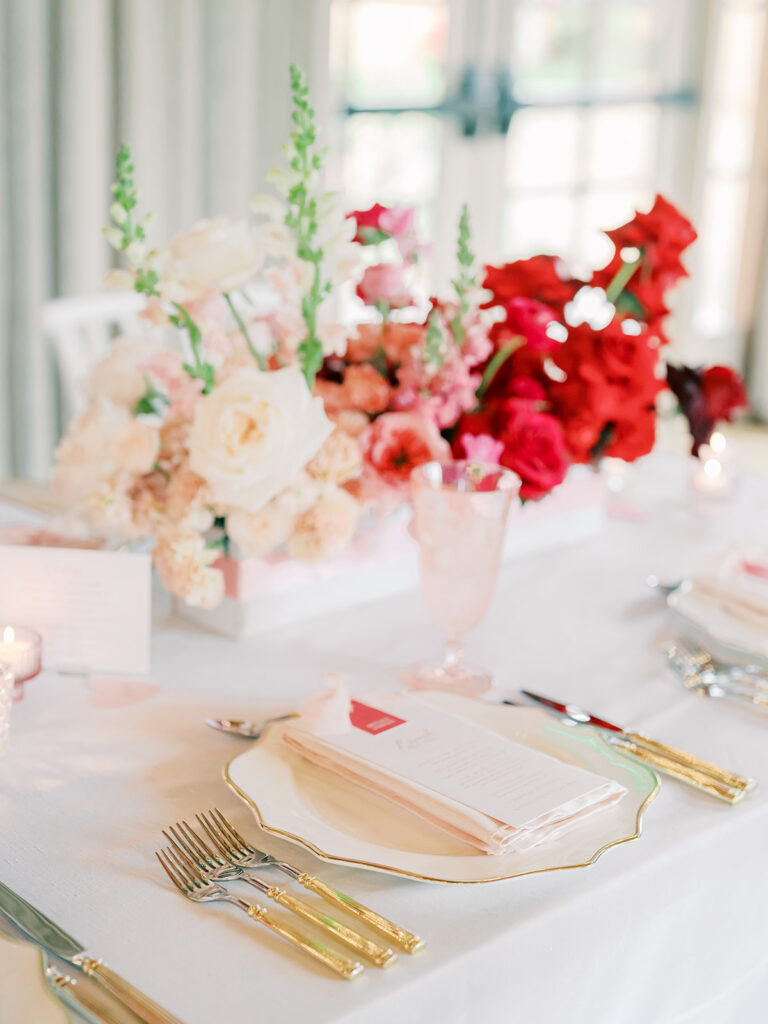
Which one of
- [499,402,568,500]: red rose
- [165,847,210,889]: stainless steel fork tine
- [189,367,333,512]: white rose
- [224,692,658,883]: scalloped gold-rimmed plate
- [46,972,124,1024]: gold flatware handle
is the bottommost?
[46,972,124,1024]: gold flatware handle

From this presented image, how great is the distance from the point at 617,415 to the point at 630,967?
2.13ft

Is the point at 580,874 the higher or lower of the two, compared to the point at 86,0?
lower

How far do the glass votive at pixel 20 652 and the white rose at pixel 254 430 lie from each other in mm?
205

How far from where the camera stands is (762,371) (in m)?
5.04

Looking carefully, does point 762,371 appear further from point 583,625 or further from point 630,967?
point 630,967

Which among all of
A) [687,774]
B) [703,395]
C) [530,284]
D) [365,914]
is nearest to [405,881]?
[365,914]

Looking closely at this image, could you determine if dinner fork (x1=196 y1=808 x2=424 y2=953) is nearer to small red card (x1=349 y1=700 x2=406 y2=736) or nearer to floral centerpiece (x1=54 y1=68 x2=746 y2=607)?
small red card (x1=349 y1=700 x2=406 y2=736)

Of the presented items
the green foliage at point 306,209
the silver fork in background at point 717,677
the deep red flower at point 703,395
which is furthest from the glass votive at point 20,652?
the deep red flower at point 703,395

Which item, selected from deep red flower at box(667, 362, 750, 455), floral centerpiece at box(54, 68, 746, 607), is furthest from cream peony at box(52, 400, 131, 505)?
deep red flower at box(667, 362, 750, 455)

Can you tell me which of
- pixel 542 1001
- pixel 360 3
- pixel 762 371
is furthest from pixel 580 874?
pixel 762 371

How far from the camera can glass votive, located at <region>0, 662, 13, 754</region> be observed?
88 centimetres

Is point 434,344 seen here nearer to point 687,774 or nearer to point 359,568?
point 359,568

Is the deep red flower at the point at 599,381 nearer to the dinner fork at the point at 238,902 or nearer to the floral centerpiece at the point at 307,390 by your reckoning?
the floral centerpiece at the point at 307,390

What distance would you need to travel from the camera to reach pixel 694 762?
901 millimetres
